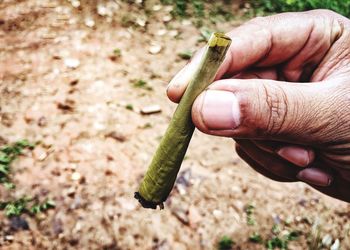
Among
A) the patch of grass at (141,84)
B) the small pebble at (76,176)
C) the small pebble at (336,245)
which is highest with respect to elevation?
the patch of grass at (141,84)

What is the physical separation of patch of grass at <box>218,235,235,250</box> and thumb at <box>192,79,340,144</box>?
1.02 m

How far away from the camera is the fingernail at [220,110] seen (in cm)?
133

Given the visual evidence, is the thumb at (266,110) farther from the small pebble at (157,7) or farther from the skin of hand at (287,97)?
the small pebble at (157,7)

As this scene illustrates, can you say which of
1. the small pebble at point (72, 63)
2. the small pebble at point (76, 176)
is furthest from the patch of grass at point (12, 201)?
the small pebble at point (72, 63)

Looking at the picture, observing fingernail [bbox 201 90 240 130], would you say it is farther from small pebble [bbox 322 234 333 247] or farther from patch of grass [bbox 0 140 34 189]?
patch of grass [bbox 0 140 34 189]

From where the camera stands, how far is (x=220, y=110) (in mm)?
1366

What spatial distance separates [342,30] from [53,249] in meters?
2.00

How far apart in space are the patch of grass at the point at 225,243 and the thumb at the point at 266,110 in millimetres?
1019

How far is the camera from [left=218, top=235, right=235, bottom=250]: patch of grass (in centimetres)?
238

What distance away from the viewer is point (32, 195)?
Result: 2408 millimetres

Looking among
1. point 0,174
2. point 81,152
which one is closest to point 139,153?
point 81,152

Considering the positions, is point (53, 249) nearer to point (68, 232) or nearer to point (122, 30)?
point (68, 232)

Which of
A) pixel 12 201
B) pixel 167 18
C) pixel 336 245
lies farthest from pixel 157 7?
pixel 336 245

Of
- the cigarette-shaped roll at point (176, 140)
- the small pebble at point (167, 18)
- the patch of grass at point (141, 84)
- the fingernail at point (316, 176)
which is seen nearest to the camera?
the cigarette-shaped roll at point (176, 140)
